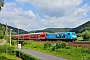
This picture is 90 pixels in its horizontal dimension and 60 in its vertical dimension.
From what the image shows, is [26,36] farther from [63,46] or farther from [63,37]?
[63,46]

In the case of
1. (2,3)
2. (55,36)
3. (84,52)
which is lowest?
(84,52)

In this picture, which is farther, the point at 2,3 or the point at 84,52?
the point at 2,3

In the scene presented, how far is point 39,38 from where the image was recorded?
83.4 m

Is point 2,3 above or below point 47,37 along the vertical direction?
above

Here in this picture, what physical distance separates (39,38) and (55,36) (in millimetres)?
15435

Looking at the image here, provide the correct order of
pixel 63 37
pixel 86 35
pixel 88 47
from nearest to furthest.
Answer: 1. pixel 88 47
2. pixel 63 37
3. pixel 86 35

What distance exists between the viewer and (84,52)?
113ft

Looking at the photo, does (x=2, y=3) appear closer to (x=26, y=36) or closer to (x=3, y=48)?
(x=3, y=48)

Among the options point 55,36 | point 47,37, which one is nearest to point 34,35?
point 47,37

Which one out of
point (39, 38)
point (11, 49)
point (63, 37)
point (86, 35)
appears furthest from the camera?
point (39, 38)

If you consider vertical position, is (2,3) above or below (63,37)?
above

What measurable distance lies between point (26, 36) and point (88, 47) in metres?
62.8

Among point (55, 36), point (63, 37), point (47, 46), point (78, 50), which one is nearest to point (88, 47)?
point (78, 50)

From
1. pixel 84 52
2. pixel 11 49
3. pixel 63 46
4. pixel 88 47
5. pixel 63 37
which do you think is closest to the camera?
pixel 84 52
